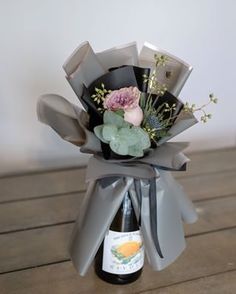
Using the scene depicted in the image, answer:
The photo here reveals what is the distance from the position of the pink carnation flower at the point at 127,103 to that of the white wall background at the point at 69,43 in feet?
1.88

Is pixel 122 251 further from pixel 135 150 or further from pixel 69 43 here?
pixel 69 43

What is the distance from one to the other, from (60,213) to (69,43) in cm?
48

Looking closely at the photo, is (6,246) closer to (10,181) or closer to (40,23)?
(10,181)

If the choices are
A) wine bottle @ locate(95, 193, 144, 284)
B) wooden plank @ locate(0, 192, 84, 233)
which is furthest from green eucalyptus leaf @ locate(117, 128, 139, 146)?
wooden plank @ locate(0, 192, 84, 233)

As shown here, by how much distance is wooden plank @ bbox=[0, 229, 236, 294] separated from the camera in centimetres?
83

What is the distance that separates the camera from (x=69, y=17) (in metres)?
1.21

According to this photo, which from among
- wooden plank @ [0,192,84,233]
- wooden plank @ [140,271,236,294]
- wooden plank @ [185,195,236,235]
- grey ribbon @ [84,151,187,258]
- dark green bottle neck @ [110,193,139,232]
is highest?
grey ribbon @ [84,151,187,258]

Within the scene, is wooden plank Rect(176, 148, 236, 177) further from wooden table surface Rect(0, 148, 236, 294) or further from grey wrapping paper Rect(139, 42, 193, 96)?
grey wrapping paper Rect(139, 42, 193, 96)

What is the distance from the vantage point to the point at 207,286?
33.6 inches

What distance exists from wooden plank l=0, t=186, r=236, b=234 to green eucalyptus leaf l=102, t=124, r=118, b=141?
410 millimetres

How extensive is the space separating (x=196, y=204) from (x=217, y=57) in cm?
54

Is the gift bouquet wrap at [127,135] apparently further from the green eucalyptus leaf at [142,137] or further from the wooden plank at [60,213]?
the wooden plank at [60,213]

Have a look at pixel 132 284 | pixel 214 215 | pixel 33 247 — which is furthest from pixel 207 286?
pixel 33 247

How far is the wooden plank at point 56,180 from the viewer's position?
1146mm
